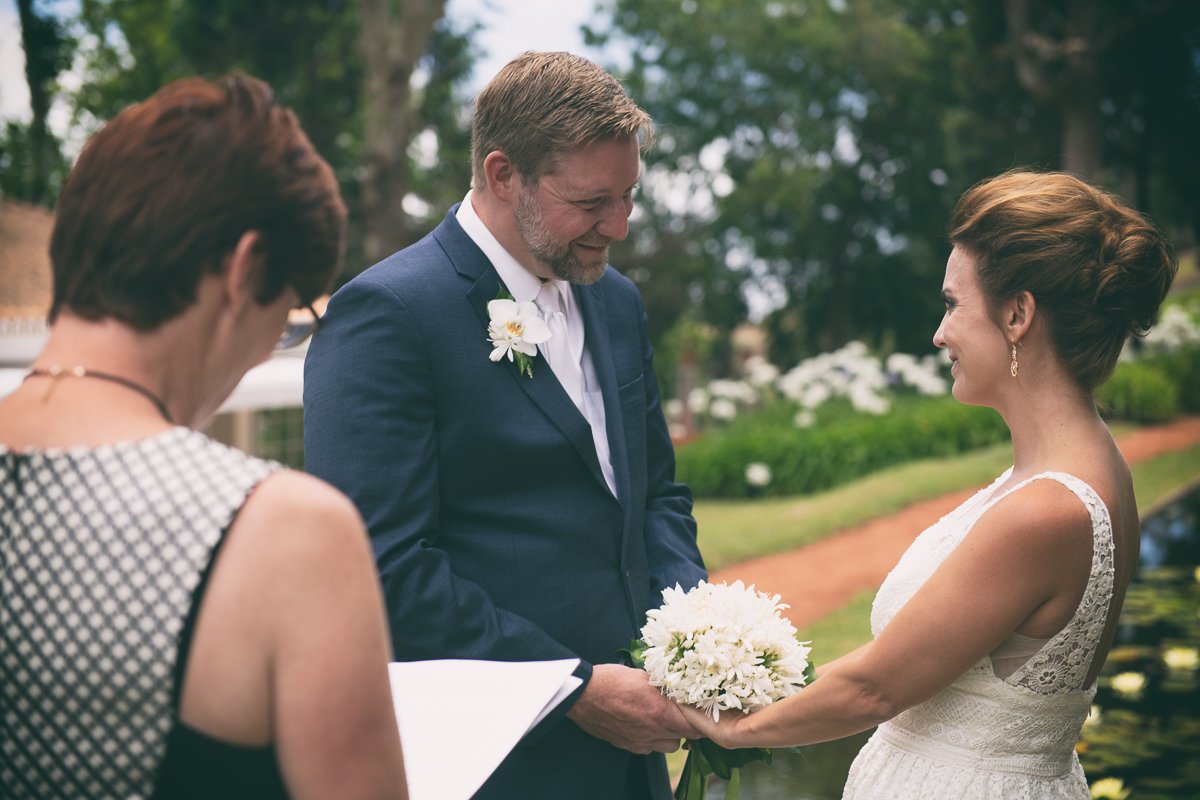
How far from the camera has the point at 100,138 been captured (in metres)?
1.34

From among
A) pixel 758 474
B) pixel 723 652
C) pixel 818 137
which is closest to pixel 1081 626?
pixel 723 652

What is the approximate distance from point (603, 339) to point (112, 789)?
5.88 feet

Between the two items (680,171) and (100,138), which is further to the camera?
(680,171)

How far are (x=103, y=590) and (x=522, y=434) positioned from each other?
4.37 feet

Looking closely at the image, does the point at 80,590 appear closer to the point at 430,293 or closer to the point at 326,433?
the point at 326,433

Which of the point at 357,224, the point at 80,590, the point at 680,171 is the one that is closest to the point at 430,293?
the point at 80,590

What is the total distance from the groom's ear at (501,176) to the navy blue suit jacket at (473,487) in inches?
5.4

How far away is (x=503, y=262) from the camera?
2.77 m

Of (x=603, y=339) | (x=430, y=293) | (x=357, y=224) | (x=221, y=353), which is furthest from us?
(x=357, y=224)

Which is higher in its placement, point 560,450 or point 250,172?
point 250,172

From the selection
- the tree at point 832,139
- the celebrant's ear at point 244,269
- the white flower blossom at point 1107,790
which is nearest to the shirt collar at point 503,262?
the celebrant's ear at point 244,269

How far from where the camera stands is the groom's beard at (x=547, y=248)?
269 centimetres

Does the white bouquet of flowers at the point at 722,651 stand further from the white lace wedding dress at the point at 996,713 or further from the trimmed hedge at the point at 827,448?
the trimmed hedge at the point at 827,448

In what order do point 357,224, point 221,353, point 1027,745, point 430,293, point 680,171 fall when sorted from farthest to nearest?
1. point 680,171
2. point 357,224
3. point 430,293
4. point 1027,745
5. point 221,353
